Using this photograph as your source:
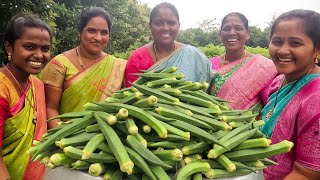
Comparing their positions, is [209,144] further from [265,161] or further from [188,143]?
[265,161]

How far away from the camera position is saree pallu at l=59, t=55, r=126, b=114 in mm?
3529

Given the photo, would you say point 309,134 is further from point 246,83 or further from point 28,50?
point 28,50

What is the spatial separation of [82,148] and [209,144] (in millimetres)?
649

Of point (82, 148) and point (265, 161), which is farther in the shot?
point (265, 161)

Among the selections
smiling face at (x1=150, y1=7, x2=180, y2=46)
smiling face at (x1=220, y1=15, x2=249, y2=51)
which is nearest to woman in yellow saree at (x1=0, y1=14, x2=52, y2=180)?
smiling face at (x1=150, y1=7, x2=180, y2=46)

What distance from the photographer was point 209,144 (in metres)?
1.80

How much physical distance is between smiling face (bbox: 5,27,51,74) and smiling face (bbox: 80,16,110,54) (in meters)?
0.71

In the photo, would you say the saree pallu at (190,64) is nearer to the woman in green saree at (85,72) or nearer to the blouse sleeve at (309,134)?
the woman in green saree at (85,72)

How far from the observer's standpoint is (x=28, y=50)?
2.88 meters

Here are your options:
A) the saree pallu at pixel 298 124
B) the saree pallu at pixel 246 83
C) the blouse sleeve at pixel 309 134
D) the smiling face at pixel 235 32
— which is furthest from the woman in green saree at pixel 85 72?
the blouse sleeve at pixel 309 134

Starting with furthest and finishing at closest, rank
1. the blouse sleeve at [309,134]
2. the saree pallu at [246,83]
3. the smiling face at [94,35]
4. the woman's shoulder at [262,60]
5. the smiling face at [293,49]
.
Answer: the woman's shoulder at [262,60] → the saree pallu at [246,83] → the smiling face at [94,35] → the smiling face at [293,49] → the blouse sleeve at [309,134]

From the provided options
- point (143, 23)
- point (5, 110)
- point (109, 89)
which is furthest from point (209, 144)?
point (143, 23)

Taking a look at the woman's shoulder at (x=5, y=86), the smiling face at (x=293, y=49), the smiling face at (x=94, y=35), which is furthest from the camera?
A: the smiling face at (x=94, y=35)

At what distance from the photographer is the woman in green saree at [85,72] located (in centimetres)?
345
